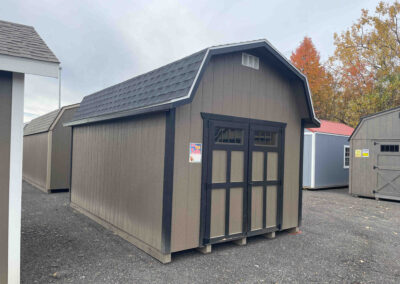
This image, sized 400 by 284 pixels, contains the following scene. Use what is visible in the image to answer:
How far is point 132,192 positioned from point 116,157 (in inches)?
37.7

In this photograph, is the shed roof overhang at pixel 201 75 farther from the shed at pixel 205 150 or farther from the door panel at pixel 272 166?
the door panel at pixel 272 166

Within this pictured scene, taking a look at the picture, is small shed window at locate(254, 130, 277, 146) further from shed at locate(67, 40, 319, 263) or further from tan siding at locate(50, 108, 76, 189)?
tan siding at locate(50, 108, 76, 189)

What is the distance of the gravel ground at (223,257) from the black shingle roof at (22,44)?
257 centimetres

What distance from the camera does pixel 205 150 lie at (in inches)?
176

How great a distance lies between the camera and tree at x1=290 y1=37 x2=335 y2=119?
21.0m

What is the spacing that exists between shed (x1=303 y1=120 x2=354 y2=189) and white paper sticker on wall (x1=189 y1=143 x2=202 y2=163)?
933 cm

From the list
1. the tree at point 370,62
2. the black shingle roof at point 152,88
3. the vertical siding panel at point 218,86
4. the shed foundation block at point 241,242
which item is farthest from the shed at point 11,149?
the tree at point 370,62

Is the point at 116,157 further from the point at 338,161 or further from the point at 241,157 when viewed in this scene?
the point at 338,161

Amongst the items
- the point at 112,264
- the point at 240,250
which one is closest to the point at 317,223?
the point at 240,250

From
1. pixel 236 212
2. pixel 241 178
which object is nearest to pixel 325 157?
pixel 241 178

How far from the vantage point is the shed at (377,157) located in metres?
9.87

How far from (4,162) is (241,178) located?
337 cm

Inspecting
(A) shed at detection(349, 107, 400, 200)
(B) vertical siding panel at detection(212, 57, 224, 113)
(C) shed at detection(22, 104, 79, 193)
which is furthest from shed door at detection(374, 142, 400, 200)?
(C) shed at detection(22, 104, 79, 193)

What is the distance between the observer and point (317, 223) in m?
6.70
